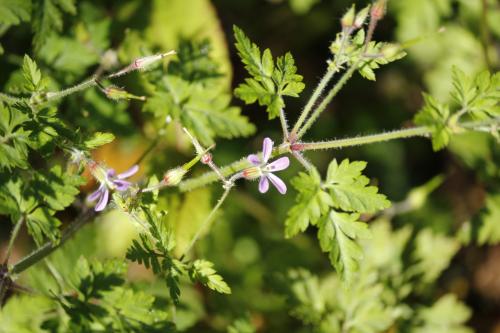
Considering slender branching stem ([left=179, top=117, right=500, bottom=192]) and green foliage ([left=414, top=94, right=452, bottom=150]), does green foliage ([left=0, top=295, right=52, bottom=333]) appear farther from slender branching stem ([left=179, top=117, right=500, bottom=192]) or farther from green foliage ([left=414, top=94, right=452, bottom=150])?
green foliage ([left=414, top=94, right=452, bottom=150])

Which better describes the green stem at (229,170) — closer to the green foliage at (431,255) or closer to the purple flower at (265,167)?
the purple flower at (265,167)

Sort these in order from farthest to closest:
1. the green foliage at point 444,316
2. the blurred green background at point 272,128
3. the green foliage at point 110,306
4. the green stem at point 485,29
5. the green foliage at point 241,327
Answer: the green stem at point 485,29
the green foliage at point 444,316
the blurred green background at point 272,128
the green foliage at point 241,327
the green foliage at point 110,306

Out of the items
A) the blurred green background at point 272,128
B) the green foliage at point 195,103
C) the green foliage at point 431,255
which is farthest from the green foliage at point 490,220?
the green foliage at point 195,103

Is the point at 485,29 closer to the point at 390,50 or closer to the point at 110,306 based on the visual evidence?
the point at 390,50

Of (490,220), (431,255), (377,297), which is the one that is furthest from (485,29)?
(377,297)

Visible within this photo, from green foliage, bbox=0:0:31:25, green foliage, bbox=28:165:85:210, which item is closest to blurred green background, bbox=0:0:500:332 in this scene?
green foliage, bbox=0:0:31:25

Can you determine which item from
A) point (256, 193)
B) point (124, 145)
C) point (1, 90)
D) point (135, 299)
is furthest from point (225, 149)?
point (135, 299)

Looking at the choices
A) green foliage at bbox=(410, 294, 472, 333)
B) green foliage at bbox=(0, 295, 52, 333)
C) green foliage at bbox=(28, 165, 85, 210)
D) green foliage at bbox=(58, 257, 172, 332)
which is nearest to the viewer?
green foliage at bbox=(28, 165, 85, 210)
